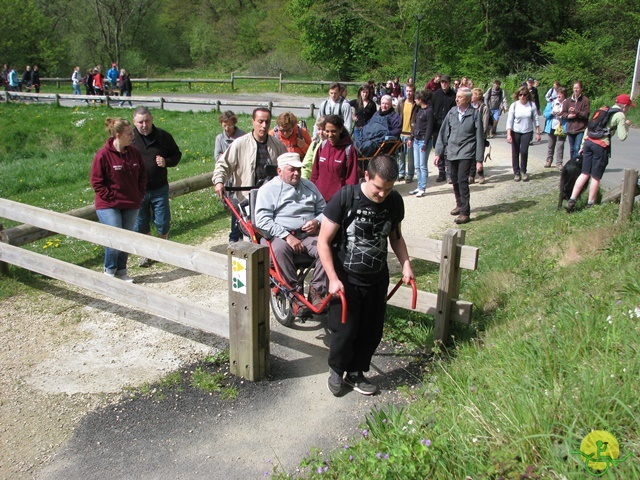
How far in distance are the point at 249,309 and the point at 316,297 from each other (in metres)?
0.90

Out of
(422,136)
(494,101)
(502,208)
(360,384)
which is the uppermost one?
(494,101)

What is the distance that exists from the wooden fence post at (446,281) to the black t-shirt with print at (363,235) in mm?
812

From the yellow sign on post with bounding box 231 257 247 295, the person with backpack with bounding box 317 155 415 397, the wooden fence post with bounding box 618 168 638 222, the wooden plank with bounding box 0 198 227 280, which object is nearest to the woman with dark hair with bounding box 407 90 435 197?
the wooden fence post with bounding box 618 168 638 222

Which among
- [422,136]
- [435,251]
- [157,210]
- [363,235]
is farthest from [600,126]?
[157,210]

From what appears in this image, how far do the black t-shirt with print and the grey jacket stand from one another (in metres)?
4.84

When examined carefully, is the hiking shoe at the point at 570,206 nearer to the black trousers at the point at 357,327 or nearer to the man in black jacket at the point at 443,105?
the man in black jacket at the point at 443,105

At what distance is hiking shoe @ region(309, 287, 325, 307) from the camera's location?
18.0 ft

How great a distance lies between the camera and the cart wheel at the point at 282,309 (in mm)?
6062

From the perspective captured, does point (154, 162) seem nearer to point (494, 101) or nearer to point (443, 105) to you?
point (443, 105)

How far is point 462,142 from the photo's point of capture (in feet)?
30.3

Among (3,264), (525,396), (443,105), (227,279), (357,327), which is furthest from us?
(443,105)

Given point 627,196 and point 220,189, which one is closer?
point 220,189

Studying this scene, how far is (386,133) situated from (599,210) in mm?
3317

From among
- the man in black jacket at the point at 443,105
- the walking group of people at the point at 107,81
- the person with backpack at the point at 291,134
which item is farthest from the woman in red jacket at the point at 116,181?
the walking group of people at the point at 107,81
